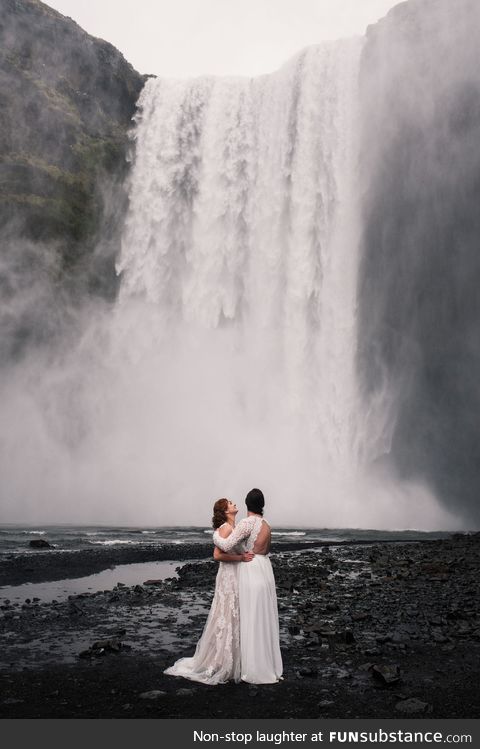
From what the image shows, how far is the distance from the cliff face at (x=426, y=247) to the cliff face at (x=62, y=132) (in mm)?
21363

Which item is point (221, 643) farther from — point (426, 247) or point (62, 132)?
point (62, 132)

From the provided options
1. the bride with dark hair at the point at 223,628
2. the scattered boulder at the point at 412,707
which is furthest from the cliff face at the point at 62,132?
the scattered boulder at the point at 412,707

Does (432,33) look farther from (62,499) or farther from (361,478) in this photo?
(62,499)

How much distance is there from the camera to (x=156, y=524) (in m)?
36.5

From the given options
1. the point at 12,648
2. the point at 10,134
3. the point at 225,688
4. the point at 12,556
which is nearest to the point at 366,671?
the point at 225,688

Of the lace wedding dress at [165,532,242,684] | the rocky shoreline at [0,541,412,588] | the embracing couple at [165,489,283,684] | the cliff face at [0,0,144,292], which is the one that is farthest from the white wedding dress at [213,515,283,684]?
the cliff face at [0,0,144,292]

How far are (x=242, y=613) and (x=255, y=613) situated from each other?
174mm

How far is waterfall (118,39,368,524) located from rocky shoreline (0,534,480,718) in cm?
2492

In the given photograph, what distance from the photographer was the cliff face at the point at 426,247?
41625 mm

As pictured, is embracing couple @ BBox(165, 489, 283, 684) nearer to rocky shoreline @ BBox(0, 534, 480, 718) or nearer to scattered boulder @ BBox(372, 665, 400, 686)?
rocky shoreline @ BBox(0, 534, 480, 718)

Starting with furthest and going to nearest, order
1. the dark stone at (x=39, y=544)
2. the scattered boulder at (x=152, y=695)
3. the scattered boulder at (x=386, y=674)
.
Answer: the dark stone at (x=39, y=544) < the scattered boulder at (x=386, y=674) < the scattered boulder at (x=152, y=695)

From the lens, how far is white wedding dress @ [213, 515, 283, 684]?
22.6 feet

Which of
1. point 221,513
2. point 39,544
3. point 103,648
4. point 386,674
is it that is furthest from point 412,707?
point 39,544

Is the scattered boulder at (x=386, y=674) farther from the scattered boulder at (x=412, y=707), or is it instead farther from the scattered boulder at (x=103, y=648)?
the scattered boulder at (x=103, y=648)
